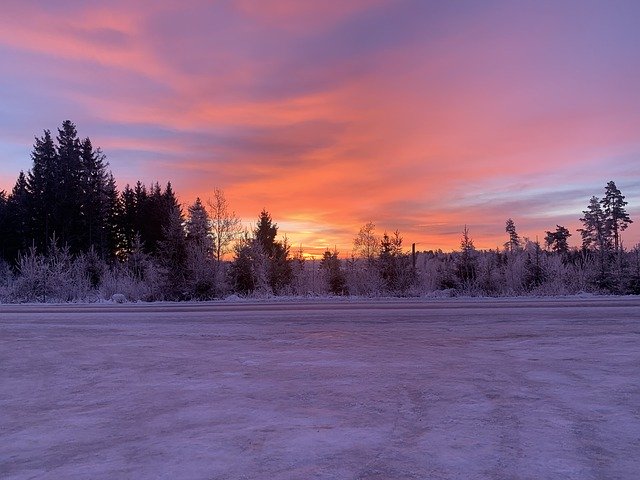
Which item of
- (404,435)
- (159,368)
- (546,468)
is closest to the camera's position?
(546,468)

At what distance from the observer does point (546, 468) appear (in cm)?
389

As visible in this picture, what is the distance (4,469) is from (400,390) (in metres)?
4.13

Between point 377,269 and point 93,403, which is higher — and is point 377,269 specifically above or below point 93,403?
above

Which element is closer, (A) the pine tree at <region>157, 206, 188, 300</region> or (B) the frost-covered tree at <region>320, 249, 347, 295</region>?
(A) the pine tree at <region>157, 206, 188, 300</region>

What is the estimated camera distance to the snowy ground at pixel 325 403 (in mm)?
4070

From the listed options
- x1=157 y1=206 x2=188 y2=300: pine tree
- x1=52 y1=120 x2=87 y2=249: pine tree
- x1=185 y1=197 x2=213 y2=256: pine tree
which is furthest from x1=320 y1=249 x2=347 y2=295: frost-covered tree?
x1=52 y1=120 x2=87 y2=249: pine tree

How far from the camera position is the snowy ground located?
160 inches

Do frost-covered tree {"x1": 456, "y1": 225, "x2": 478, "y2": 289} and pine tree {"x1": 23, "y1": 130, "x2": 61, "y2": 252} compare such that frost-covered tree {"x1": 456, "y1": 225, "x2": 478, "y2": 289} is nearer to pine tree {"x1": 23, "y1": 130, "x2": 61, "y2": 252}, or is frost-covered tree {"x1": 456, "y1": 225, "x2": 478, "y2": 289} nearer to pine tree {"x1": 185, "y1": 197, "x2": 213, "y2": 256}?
pine tree {"x1": 185, "y1": 197, "x2": 213, "y2": 256}

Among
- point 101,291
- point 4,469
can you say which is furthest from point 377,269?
point 4,469

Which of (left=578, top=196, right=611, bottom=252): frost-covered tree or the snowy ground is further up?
(left=578, top=196, right=611, bottom=252): frost-covered tree

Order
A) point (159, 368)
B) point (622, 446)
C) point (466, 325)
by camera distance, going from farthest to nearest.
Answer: point (466, 325)
point (159, 368)
point (622, 446)

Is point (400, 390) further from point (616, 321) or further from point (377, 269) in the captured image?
point (377, 269)

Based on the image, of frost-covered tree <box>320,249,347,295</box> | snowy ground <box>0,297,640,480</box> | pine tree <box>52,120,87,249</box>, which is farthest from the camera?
pine tree <box>52,120,87,249</box>

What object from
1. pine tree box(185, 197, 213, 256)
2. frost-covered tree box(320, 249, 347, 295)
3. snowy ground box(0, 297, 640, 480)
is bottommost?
snowy ground box(0, 297, 640, 480)
